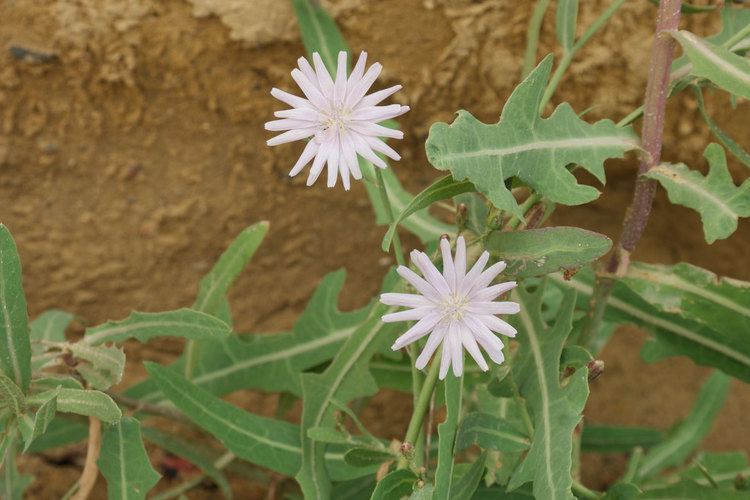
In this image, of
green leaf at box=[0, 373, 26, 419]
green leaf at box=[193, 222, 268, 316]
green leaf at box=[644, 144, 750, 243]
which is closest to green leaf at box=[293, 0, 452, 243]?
green leaf at box=[193, 222, 268, 316]

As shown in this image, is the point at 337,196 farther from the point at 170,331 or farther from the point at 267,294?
the point at 170,331

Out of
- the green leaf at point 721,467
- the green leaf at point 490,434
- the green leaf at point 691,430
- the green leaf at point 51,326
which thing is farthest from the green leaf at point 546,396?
the green leaf at point 51,326

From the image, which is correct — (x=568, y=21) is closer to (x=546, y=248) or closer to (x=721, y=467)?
(x=546, y=248)

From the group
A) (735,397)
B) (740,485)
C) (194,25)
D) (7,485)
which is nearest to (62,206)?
(194,25)

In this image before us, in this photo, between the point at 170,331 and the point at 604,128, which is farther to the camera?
the point at 170,331

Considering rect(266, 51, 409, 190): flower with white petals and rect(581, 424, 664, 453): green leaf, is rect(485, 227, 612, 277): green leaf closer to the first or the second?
rect(266, 51, 409, 190): flower with white petals

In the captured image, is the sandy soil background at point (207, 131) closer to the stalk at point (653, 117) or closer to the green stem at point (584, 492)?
the stalk at point (653, 117)
